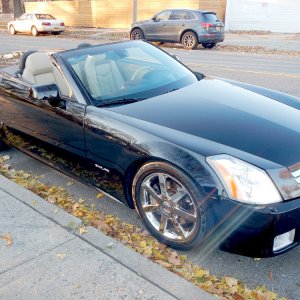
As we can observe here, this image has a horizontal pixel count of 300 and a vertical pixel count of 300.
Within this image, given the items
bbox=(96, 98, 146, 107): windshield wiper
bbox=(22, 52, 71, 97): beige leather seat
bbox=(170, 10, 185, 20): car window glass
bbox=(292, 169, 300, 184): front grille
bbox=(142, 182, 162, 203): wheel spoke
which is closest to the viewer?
bbox=(292, 169, 300, 184): front grille

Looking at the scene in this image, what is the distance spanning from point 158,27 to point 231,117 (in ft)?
50.2

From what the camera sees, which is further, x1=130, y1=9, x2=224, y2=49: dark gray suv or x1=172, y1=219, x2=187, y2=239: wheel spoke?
x1=130, y1=9, x2=224, y2=49: dark gray suv

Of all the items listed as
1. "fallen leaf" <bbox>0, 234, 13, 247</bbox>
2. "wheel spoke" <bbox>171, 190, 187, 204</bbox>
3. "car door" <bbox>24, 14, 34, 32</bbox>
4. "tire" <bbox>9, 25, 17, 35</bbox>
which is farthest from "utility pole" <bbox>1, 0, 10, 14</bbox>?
"wheel spoke" <bbox>171, 190, 187, 204</bbox>

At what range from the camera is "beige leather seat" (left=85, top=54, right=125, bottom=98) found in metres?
3.54

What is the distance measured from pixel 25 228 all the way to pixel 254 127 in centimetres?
203

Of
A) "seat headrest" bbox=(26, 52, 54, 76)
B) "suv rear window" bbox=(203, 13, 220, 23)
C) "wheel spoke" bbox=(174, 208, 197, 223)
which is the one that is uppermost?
"suv rear window" bbox=(203, 13, 220, 23)

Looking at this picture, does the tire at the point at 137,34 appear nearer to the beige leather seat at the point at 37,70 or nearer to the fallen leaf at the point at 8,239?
the beige leather seat at the point at 37,70

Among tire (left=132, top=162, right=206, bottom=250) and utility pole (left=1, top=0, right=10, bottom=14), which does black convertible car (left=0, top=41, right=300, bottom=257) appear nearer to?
tire (left=132, top=162, right=206, bottom=250)

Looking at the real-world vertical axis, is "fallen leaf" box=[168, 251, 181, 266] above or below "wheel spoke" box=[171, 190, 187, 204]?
below

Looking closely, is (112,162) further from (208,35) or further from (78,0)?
(78,0)

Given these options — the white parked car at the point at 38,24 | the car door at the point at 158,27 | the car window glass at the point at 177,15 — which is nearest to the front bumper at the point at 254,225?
the car window glass at the point at 177,15

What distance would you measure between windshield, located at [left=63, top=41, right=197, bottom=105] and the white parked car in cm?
2136

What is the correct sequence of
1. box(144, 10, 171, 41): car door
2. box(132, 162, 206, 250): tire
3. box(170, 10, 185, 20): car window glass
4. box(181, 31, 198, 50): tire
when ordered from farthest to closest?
1. box(144, 10, 171, 41): car door
2. box(170, 10, 185, 20): car window glass
3. box(181, 31, 198, 50): tire
4. box(132, 162, 206, 250): tire

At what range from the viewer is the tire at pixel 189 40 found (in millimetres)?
16302
